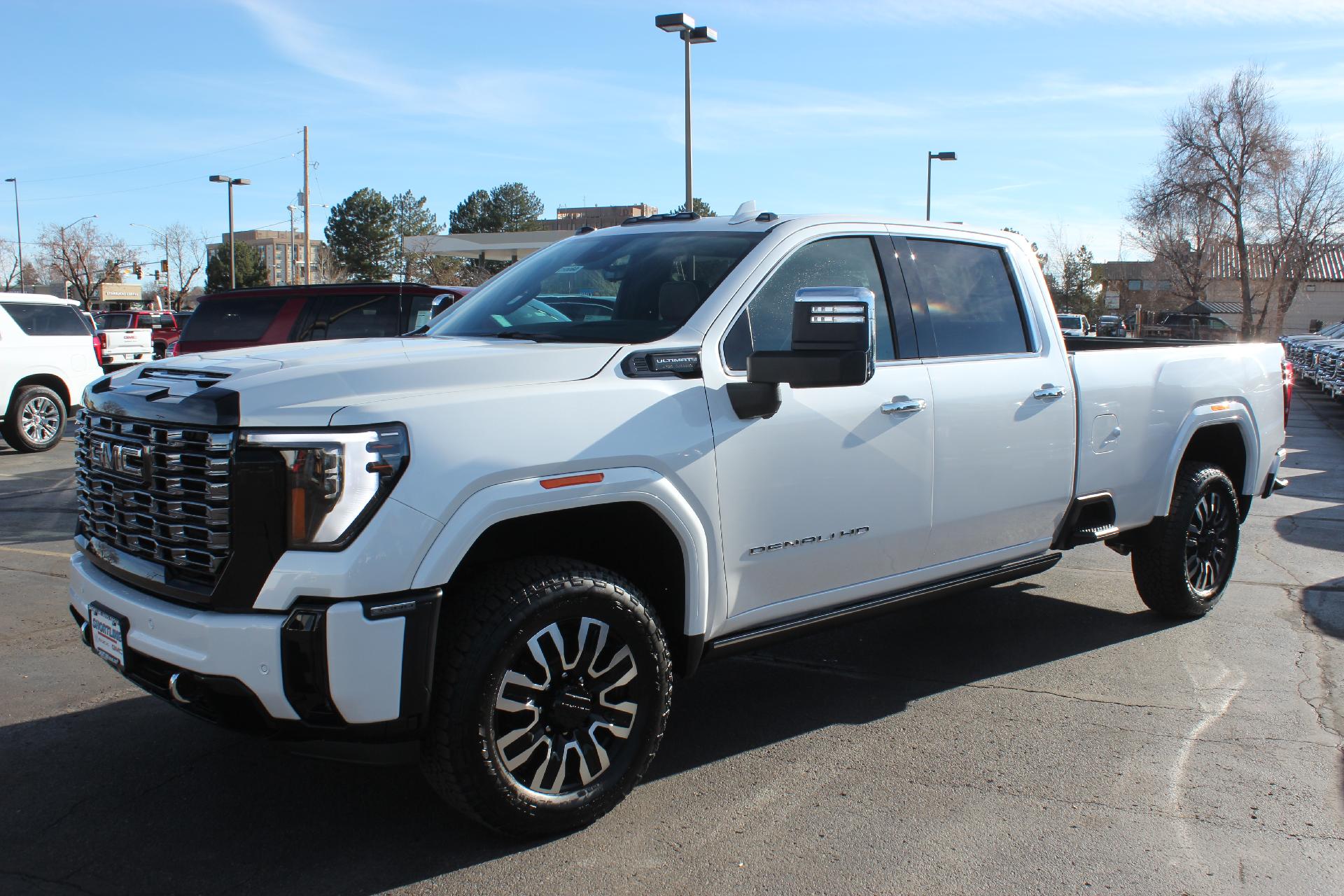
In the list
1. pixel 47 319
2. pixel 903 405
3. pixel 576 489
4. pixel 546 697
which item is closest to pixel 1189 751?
pixel 903 405

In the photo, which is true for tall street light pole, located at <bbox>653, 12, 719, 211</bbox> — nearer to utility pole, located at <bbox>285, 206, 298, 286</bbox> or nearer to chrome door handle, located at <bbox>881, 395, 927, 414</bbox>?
chrome door handle, located at <bbox>881, 395, 927, 414</bbox>

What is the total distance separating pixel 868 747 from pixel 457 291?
7414 mm

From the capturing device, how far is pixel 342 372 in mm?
3201

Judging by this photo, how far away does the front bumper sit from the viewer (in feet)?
9.58

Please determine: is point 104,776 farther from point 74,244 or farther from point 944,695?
point 74,244

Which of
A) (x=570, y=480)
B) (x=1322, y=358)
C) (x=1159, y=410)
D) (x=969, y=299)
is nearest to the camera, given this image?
(x=570, y=480)

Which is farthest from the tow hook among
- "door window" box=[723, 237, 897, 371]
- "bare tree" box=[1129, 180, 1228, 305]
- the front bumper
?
"bare tree" box=[1129, 180, 1228, 305]

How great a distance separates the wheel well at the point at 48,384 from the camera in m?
13.3

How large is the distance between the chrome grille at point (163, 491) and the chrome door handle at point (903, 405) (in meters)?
2.38

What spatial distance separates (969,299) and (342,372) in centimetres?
290

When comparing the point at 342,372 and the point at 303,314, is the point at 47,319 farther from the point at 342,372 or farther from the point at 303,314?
the point at 342,372

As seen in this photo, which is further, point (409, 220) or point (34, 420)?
Result: point (409, 220)

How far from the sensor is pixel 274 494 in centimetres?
297

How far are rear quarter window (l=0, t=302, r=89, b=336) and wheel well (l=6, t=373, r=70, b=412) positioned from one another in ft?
1.70
